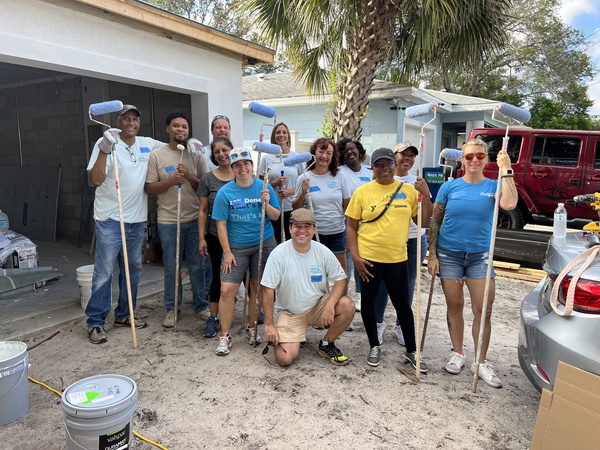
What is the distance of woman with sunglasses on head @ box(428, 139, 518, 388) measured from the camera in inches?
111

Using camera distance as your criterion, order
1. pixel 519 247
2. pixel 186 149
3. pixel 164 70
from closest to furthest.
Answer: pixel 186 149 → pixel 164 70 → pixel 519 247

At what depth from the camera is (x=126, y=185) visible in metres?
3.51

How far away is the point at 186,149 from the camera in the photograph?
151 inches

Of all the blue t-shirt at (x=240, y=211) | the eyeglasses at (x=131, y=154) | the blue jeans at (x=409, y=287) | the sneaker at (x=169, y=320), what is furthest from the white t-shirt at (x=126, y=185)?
the blue jeans at (x=409, y=287)

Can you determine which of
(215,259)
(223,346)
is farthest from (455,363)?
(215,259)

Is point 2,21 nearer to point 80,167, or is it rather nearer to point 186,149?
point 186,149

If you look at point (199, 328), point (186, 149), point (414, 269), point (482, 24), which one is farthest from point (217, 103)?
point (482, 24)

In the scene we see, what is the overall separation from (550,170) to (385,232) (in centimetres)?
599

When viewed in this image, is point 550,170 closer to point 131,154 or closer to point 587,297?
point 587,297

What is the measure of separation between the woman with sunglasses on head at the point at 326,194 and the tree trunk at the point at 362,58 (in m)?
3.59

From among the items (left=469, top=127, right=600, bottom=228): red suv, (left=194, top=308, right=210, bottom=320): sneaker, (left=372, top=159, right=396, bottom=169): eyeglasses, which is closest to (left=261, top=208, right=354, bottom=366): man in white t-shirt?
(left=372, top=159, right=396, bottom=169): eyeglasses

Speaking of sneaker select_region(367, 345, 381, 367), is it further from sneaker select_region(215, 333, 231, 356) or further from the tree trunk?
the tree trunk

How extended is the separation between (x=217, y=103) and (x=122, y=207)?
2.46 metres

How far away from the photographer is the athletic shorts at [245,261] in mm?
3373
